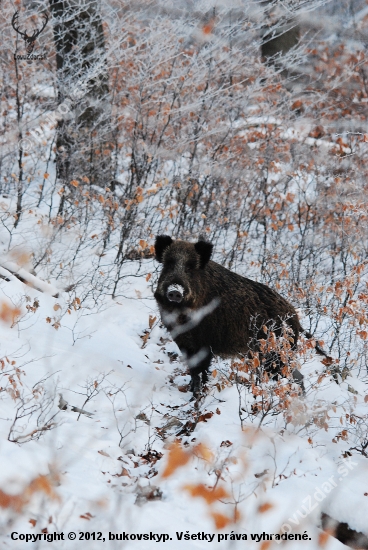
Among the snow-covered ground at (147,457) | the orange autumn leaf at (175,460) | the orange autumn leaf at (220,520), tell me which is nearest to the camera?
the snow-covered ground at (147,457)

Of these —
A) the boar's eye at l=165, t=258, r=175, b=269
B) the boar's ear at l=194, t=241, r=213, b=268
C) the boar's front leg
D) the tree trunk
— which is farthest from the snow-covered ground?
the tree trunk

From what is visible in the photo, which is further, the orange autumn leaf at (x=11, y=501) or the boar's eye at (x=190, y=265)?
the boar's eye at (x=190, y=265)

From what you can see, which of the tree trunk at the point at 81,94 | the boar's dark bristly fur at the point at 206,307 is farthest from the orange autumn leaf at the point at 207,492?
the tree trunk at the point at 81,94

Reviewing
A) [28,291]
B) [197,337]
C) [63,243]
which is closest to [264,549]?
[197,337]

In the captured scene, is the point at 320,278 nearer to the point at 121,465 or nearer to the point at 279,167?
the point at 279,167

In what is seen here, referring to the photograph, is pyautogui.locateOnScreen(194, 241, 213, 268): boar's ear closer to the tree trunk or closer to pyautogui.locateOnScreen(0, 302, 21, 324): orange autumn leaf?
pyautogui.locateOnScreen(0, 302, 21, 324): orange autumn leaf

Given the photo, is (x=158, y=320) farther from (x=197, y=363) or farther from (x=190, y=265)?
(x=190, y=265)

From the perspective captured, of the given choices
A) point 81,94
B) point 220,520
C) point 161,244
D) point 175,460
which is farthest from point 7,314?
point 81,94

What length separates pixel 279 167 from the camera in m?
11.0

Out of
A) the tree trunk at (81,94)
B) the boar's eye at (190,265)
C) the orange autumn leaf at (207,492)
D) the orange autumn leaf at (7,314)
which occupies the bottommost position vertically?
the orange autumn leaf at (207,492)

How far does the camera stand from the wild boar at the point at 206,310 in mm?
5562

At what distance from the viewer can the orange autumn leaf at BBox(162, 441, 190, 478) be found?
381 centimetres

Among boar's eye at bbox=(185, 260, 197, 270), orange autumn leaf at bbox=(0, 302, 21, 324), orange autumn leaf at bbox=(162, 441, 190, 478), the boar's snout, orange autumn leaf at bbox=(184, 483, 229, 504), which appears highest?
boar's eye at bbox=(185, 260, 197, 270)

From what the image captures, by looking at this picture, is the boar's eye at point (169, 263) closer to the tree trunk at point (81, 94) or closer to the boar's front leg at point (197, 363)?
the boar's front leg at point (197, 363)
